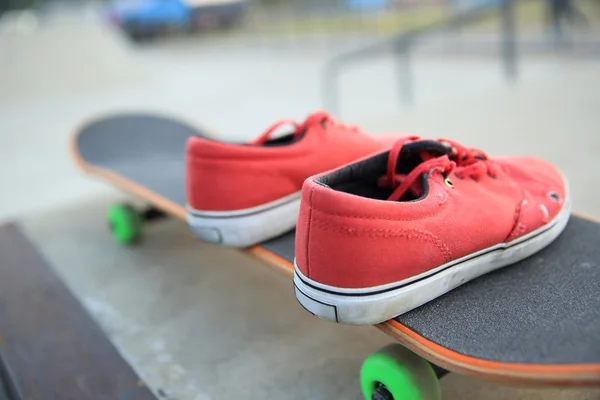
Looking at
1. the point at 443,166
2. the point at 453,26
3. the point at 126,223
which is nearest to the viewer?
the point at 443,166

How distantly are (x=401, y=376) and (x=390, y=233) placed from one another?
0.28m

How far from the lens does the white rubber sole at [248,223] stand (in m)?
1.34

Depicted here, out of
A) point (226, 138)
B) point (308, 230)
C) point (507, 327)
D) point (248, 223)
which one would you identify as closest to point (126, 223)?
point (248, 223)

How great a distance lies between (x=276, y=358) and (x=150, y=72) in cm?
689

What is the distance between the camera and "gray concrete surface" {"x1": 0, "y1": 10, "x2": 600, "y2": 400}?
1369 mm

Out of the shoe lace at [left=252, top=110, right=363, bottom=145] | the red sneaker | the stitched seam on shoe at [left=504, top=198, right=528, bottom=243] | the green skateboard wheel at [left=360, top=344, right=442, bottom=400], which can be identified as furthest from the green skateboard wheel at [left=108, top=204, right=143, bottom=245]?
the stitched seam on shoe at [left=504, top=198, right=528, bottom=243]

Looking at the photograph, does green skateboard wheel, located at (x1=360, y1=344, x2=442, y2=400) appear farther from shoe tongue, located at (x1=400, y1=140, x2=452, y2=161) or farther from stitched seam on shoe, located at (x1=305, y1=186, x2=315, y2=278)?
shoe tongue, located at (x1=400, y1=140, x2=452, y2=161)

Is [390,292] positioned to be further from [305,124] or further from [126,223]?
[126,223]

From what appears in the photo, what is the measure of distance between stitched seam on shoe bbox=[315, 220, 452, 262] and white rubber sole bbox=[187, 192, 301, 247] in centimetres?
41

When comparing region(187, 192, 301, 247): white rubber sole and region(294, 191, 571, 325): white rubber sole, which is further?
region(187, 192, 301, 247): white rubber sole

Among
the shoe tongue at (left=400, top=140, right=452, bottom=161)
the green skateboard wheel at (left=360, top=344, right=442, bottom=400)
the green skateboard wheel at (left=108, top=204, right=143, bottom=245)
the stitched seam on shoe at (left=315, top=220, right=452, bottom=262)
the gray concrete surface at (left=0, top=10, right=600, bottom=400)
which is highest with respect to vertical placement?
the shoe tongue at (left=400, top=140, right=452, bottom=161)

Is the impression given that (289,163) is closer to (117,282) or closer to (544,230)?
(544,230)

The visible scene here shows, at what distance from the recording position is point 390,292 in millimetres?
972

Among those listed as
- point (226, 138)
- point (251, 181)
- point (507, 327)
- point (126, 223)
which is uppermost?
point (251, 181)
